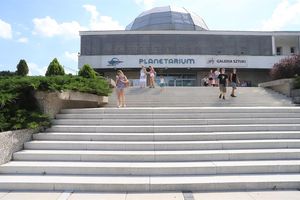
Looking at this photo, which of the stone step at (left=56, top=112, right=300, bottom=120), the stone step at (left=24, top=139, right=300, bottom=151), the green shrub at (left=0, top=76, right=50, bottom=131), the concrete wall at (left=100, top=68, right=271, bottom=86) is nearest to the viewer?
the stone step at (left=24, top=139, right=300, bottom=151)

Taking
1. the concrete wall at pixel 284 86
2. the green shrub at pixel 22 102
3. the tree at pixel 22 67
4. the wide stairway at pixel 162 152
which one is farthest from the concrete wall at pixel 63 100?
the tree at pixel 22 67

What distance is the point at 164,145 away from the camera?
8.77 meters

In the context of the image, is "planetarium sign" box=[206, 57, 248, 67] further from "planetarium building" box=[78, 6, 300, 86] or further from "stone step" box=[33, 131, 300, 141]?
"stone step" box=[33, 131, 300, 141]

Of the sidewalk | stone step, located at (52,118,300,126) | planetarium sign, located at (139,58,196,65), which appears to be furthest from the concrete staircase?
planetarium sign, located at (139,58,196,65)

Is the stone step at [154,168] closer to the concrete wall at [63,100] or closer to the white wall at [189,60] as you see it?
the concrete wall at [63,100]

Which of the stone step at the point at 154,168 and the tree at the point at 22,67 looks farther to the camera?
the tree at the point at 22,67

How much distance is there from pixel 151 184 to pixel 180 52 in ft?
113

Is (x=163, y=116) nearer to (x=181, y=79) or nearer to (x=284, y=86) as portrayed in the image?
(x=284, y=86)

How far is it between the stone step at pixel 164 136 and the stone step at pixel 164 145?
42 cm

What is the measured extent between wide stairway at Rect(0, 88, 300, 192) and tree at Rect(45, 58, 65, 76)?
9.76 m

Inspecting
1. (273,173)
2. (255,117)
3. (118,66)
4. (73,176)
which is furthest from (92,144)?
(118,66)

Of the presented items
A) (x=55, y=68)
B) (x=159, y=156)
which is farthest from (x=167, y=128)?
(x=55, y=68)

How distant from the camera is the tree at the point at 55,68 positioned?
2069 centimetres

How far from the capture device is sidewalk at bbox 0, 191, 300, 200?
20.2ft
